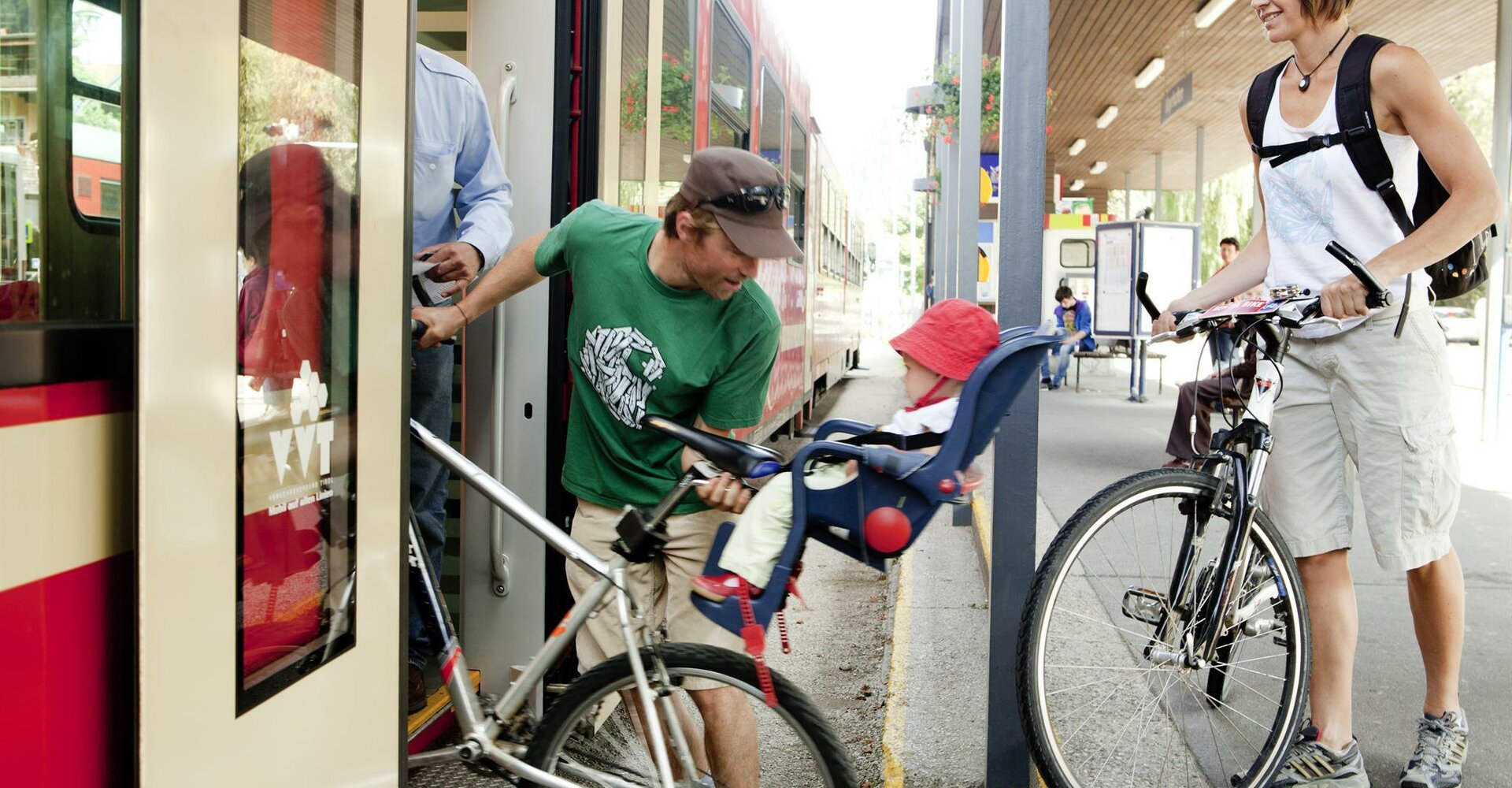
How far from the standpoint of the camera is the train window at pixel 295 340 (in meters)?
1.66

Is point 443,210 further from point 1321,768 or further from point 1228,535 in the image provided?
point 1321,768

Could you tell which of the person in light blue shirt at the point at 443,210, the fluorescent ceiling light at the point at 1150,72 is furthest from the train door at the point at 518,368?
the fluorescent ceiling light at the point at 1150,72

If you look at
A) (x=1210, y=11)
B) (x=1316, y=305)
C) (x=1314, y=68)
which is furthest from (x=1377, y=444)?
(x=1210, y=11)

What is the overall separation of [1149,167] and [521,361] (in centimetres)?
3509

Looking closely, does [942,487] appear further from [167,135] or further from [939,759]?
[939,759]

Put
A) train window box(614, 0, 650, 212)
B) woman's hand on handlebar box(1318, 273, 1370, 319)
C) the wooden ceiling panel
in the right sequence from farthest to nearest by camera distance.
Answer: the wooden ceiling panel < train window box(614, 0, 650, 212) < woman's hand on handlebar box(1318, 273, 1370, 319)

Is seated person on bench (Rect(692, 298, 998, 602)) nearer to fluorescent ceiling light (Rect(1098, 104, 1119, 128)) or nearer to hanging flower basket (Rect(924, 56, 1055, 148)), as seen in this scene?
hanging flower basket (Rect(924, 56, 1055, 148))

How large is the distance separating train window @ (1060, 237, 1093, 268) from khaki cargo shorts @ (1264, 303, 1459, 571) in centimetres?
1687

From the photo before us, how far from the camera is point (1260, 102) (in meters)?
3.03

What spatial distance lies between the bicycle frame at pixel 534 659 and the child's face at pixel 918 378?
427 millimetres

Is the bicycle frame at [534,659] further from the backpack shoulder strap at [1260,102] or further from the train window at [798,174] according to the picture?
the train window at [798,174]

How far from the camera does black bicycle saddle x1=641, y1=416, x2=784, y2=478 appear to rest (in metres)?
2.12

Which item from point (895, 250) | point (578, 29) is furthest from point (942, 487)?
point (895, 250)

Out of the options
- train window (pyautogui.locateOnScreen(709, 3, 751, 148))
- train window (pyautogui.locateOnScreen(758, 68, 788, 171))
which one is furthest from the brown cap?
train window (pyautogui.locateOnScreen(758, 68, 788, 171))
